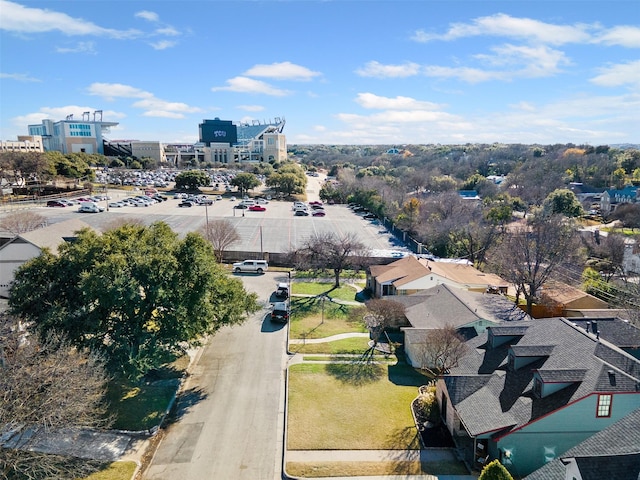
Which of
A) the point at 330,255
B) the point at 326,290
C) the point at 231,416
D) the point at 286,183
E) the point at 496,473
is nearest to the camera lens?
the point at 496,473

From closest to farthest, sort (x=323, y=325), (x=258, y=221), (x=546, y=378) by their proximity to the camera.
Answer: (x=546, y=378) → (x=323, y=325) → (x=258, y=221)

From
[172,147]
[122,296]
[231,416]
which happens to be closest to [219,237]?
[122,296]

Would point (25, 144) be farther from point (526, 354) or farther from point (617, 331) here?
point (617, 331)

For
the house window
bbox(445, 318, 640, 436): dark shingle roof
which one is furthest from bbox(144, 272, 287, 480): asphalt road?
the house window

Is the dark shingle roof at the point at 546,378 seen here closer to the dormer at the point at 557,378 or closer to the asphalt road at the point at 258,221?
the dormer at the point at 557,378

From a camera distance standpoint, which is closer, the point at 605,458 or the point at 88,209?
the point at 605,458

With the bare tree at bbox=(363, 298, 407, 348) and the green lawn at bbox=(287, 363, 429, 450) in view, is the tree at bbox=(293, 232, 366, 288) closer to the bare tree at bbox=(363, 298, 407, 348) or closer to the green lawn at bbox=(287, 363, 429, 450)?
the bare tree at bbox=(363, 298, 407, 348)
